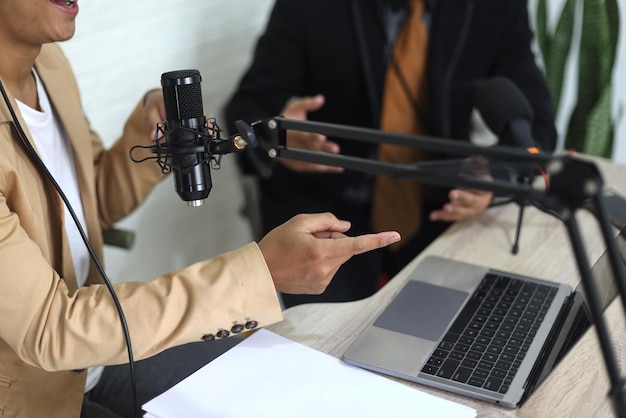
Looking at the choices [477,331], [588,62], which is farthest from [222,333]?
[588,62]

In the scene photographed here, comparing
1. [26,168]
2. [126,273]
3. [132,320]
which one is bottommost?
[126,273]

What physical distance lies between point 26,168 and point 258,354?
0.41m

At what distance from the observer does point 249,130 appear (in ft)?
2.82

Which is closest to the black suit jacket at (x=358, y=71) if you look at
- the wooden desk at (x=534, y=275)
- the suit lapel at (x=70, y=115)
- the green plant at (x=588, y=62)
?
the green plant at (x=588, y=62)

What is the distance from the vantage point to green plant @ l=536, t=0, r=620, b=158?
69.7 inches

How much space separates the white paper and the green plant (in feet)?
3.79

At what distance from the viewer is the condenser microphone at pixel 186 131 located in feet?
2.81

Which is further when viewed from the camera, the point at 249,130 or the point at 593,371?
the point at 593,371

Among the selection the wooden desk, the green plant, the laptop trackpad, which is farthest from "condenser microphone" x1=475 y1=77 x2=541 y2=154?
the green plant

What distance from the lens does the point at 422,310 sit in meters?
1.10

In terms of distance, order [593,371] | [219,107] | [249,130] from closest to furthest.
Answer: [249,130] < [593,371] < [219,107]

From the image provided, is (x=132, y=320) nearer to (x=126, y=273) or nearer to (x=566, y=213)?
(x=566, y=213)

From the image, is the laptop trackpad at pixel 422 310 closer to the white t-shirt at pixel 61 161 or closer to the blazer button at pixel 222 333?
the blazer button at pixel 222 333

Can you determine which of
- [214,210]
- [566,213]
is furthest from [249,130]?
[214,210]
